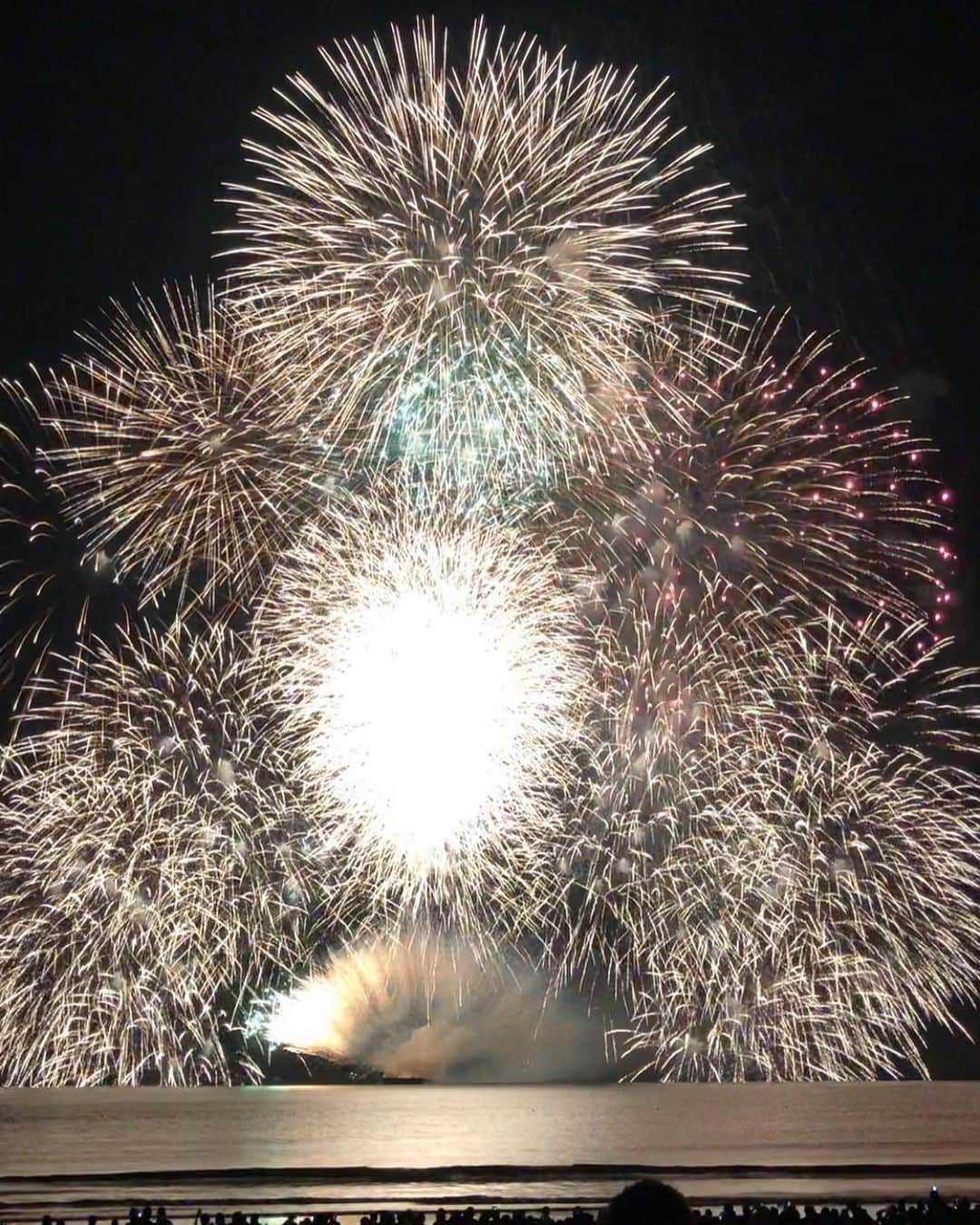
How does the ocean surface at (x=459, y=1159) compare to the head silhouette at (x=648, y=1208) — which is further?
the ocean surface at (x=459, y=1159)

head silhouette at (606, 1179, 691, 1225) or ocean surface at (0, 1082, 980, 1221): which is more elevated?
ocean surface at (0, 1082, 980, 1221)

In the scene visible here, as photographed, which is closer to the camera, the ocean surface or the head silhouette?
the head silhouette

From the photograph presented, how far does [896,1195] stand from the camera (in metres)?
31.7

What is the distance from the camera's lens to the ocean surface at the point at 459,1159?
107 ft

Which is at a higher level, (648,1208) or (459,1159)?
(459,1159)

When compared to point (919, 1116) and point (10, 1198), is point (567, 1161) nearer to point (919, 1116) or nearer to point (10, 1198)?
point (10, 1198)

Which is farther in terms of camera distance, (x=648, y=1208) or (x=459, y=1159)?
(x=459, y=1159)

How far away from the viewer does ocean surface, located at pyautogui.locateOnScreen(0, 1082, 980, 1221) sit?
107ft

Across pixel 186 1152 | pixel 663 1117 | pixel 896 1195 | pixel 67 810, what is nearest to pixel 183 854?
pixel 67 810

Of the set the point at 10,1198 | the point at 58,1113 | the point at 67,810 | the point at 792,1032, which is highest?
the point at 58,1113

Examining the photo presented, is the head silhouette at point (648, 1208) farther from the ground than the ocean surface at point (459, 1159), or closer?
closer

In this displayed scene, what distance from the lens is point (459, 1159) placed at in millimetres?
45000

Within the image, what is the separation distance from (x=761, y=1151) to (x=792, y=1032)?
3925mm

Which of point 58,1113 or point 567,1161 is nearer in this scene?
point 567,1161
